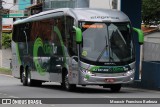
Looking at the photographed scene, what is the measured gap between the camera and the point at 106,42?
2228 centimetres

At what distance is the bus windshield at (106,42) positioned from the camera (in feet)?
72.6

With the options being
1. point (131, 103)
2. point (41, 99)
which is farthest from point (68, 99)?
point (131, 103)

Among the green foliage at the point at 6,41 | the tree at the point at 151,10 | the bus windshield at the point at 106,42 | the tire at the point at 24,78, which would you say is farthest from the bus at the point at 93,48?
the green foliage at the point at 6,41

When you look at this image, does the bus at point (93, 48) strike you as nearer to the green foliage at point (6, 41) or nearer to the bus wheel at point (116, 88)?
the bus wheel at point (116, 88)

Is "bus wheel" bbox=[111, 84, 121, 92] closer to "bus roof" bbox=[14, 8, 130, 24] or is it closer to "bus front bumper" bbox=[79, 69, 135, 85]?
"bus front bumper" bbox=[79, 69, 135, 85]

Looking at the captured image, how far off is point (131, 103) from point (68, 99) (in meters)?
2.54

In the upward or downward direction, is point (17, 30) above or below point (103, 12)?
below

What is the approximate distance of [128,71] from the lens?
22438 millimetres

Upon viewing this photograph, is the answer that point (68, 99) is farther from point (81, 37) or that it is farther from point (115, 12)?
point (115, 12)

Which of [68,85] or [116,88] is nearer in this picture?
[68,85]

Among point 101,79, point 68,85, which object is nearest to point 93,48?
point 101,79

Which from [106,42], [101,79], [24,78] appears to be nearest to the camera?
[101,79]

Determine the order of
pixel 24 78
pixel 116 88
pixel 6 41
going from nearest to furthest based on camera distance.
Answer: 1. pixel 116 88
2. pixel 24 78
3. pixel 6 41

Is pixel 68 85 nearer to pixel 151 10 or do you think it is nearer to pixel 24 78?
pixel 24 78
